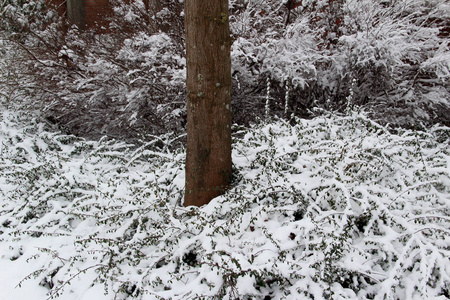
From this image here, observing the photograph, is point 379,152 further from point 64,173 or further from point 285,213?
point 64,173

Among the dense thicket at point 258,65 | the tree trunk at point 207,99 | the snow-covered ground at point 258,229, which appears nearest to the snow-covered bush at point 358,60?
the dense thicket at point 258,65

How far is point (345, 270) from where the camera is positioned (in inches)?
86.9

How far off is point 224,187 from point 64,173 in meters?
2.03

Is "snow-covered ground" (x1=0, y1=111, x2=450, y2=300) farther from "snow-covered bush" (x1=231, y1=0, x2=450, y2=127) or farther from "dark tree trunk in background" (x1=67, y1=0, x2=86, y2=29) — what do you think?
"dark tree trunk in background" (x1=67, y1=0, x2=86, y2=29)

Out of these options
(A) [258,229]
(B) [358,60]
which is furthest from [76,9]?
(A) [258,229]

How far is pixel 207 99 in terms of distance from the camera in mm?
2736

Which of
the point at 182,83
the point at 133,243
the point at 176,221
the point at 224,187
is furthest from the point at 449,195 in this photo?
the point at 182,83

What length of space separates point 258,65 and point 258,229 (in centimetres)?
313

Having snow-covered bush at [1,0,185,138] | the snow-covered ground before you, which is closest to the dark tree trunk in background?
snow-covered bush at [1,0,185,138]

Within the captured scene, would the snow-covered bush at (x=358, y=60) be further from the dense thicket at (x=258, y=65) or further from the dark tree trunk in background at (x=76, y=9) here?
the dark tree trunk in background at (x=76, y=9)

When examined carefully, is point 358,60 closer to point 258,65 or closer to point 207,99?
point 258,65

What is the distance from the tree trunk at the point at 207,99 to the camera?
8.50ft

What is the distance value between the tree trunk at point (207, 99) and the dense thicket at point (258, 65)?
5.08 feet

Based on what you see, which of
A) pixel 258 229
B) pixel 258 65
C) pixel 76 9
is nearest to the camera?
pixel 258 229
